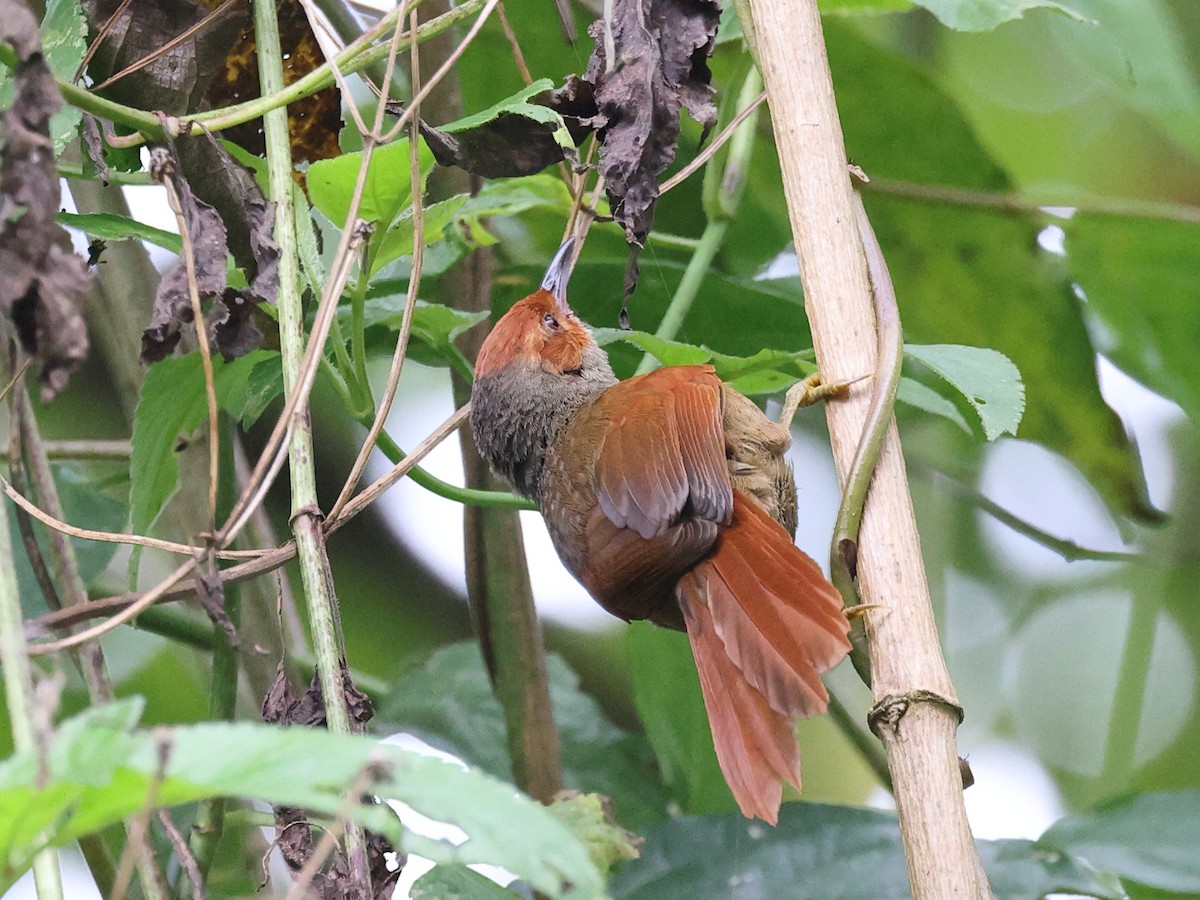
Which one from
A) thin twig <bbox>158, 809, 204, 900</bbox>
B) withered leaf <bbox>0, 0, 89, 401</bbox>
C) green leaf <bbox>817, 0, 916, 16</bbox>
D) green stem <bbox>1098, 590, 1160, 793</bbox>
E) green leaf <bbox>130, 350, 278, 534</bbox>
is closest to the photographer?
withered leaf <bbox>0, 0, 89, 401</bbox>

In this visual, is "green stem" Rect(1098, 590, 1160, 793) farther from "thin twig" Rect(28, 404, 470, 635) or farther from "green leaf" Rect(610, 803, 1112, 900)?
"thin twig" Rect(28, 404, 470, 635)

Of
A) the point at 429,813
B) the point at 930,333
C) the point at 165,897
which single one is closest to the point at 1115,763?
the point at 930,333

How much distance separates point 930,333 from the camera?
2.32m

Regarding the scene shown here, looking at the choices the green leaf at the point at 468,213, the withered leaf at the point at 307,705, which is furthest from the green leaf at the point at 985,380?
the withered leaf at the point at 307,705

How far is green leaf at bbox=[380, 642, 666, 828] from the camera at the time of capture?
213 cm

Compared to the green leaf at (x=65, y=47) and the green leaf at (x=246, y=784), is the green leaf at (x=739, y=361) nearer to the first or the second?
the green leaf at (x=65, y=47)

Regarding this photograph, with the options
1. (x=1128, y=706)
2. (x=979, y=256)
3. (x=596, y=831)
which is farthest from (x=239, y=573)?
(x=1128, y=706)

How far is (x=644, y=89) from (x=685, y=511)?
549mm

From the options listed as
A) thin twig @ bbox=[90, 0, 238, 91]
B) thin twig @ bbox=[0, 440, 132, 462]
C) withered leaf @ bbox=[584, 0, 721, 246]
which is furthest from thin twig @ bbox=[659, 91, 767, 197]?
thin twig @ bbox=[0, 440, 132, 462]

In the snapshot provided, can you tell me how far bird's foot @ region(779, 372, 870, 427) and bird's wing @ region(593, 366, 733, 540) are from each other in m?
0.11

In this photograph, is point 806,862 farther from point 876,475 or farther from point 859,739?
point 876,475

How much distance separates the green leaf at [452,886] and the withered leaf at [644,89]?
0.65 meters

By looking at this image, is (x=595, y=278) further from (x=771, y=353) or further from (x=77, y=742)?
(x=77, y=742)

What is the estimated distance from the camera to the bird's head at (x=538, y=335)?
198 centimetres
